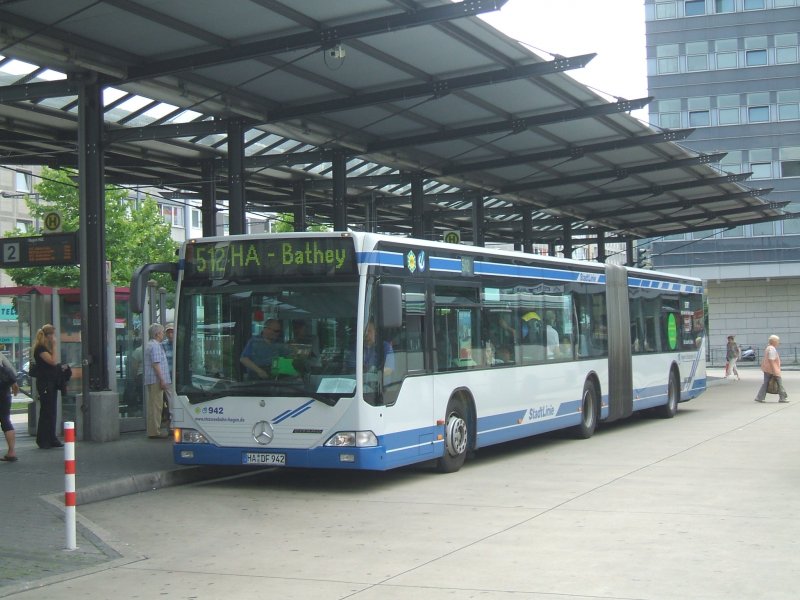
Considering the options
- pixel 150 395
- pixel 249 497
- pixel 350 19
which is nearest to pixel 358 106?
pixel 350 19

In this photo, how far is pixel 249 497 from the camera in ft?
40.4

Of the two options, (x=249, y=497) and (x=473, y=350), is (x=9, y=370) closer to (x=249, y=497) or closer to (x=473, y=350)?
(x=249, y=497)

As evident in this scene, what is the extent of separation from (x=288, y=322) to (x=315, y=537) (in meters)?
3.41

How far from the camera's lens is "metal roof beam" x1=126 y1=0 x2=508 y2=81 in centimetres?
1431

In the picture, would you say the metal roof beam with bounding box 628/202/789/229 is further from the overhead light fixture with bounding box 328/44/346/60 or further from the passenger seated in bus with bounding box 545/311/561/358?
the overhead light fixture with bounding box 328/44/346/60

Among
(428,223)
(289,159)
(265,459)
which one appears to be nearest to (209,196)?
(289,159)

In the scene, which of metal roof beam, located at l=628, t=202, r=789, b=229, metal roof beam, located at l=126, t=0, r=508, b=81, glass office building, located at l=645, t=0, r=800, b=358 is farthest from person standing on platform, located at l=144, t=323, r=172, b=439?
glass office building, located at l=645, t=0, r=800, b=358

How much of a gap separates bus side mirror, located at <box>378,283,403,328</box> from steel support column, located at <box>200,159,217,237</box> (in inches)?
446

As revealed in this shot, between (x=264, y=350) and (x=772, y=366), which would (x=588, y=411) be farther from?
(x=772, y=366)

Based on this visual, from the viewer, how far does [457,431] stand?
46.5 ft

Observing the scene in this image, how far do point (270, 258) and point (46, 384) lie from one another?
198 inches

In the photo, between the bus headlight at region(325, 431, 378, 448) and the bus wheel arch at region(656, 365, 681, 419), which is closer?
the bus headlight at region(325, 431, 378, 448)

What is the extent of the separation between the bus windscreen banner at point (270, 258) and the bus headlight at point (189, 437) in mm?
1802

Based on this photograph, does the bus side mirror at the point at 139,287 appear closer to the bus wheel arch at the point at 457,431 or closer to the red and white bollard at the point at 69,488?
the red and white bollard at the point at 69,488
